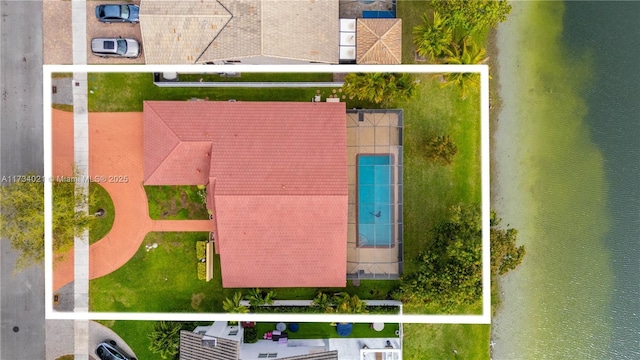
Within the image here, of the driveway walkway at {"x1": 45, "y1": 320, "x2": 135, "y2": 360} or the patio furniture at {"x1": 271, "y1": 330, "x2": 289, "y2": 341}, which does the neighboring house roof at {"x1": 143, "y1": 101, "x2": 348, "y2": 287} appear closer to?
the patio furniture at {"x1": 271, "y1": 330, "x2": 289, "y2": 341}

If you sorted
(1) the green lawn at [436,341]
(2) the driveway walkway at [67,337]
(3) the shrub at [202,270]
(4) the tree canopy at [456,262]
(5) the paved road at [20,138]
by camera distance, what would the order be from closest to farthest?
1. (4) the tree canopy at [456,262]
2. (3) the shrub at [202,270]
3. (5) the paved road at [20,138]
4. (2) the driveway walkway at [67,337]
5. (1) the green lawn at [436,341]

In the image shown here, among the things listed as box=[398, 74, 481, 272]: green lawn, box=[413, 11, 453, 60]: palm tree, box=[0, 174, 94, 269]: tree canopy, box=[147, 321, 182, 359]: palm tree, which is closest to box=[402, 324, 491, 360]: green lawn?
box=[398, 74, 481, 272]: green lawn

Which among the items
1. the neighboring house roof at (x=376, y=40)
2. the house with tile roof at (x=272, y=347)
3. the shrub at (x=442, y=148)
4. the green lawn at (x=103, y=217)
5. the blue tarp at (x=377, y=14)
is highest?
the blue tarp at (x=377, y=14)

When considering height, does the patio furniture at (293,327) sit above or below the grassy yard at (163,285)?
below

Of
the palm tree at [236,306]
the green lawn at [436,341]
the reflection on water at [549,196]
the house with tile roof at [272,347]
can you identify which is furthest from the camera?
the reflection on water at [549,196]

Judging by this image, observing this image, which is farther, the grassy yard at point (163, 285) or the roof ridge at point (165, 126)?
the grassy yard at point (163, 285)

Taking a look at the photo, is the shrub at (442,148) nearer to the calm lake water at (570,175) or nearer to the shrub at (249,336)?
the calm lake water at (570,175)

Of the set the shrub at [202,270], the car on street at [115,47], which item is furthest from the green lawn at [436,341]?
the car on street at [115,47]
